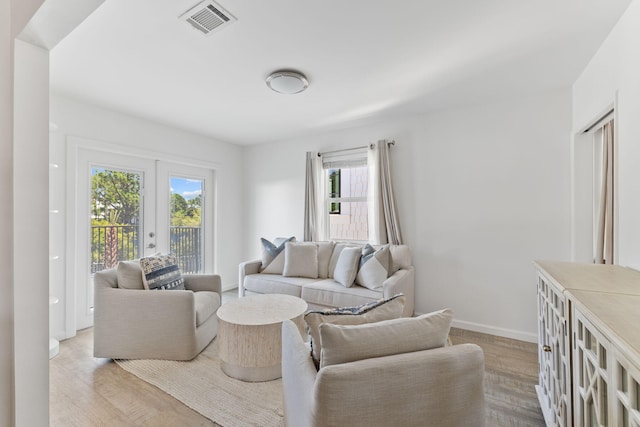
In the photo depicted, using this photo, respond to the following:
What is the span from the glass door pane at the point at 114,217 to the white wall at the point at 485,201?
3.09 meters

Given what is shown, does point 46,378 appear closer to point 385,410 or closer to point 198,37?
point 385,410

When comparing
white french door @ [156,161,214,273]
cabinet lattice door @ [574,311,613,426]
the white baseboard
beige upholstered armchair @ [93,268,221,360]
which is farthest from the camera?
white french door @ [156,161,214,273]

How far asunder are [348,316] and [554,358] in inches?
44.5

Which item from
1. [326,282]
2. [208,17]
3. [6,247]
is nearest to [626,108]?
[208,17]

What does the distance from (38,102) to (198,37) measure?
106cm

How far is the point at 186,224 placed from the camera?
429 cm

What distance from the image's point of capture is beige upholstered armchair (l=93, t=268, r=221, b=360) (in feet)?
7.93

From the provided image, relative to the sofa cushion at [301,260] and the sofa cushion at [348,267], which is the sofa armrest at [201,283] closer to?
the sofa cushion at [301,260]

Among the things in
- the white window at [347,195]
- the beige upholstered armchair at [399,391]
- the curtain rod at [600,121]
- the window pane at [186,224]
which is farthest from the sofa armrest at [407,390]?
the window pane at [186,224]

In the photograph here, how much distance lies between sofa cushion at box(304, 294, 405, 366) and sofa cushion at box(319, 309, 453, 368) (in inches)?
5.8

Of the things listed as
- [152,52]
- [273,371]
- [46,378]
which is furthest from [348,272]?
[152,52]

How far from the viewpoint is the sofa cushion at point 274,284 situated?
333 cm

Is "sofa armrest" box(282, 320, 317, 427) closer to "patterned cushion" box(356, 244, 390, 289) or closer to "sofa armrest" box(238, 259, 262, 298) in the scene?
"patterned cushion" box(356, 244, 390, 289)

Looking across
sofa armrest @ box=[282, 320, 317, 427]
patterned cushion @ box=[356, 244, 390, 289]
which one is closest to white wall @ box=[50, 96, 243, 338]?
patterned cushion @ box=[356, 244, 390, 289]
